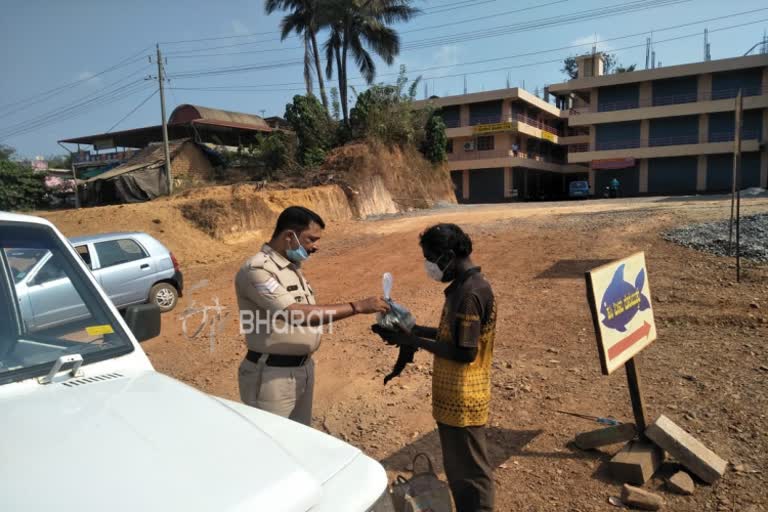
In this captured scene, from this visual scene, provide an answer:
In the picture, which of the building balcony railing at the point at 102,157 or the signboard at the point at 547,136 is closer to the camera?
the building balcony railing at the point at 102,157

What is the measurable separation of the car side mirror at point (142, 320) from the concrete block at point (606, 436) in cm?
296

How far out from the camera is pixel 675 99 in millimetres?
37219

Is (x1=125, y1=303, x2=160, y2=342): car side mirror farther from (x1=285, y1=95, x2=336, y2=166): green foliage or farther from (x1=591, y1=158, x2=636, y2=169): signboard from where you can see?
(x1=591, y1=158, x2=636, y2=169): signboard

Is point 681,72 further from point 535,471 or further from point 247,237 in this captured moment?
point 535,471

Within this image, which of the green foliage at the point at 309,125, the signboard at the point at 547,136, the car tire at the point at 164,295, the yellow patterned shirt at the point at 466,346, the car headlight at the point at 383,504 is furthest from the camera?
the signboard at the point at 547,136

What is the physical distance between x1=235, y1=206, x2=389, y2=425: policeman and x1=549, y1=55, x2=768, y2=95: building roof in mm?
41244

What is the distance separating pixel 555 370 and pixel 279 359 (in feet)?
10.8

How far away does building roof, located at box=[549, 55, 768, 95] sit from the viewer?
34.6 metres

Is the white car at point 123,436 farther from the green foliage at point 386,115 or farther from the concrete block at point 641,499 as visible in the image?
the green foliage at point 386,115

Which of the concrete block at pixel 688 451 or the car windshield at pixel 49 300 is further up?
the car windshield at pixel 49 300

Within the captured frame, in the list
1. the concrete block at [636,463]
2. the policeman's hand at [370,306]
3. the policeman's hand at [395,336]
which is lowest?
the concrete block at [636,463]

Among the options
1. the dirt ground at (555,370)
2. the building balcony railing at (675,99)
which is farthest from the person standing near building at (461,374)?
the building balcony railing at (675,99)

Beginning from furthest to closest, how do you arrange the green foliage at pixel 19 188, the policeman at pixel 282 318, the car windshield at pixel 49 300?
the green foliage at pixel 19 188, the policeman at pixel 282 318, the car windshield at pixel 49 300

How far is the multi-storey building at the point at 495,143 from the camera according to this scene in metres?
39.8
